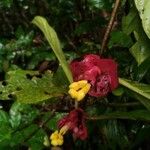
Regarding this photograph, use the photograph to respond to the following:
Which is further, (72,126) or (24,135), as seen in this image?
(24,135)

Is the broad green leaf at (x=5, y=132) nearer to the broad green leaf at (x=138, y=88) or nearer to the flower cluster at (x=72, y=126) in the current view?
the flower cluster at (x=72, y=126)

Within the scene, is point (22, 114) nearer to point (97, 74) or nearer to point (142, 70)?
point (142, 70)

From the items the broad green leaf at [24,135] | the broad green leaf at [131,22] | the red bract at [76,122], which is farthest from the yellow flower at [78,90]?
the broad green leaf at [24,135]

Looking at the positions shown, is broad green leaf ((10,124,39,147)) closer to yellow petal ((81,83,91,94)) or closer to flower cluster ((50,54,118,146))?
flower cluster ((50,54,118,146))

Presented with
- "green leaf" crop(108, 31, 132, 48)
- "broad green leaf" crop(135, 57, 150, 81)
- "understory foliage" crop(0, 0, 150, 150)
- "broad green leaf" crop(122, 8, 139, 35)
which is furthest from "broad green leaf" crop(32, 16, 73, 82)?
"green leaf" crop(108, 31, 132, 48)

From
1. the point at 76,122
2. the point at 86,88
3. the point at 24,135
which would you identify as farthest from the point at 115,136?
the point at 86,88

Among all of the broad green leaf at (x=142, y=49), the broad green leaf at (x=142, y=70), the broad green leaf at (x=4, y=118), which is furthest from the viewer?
the broad green leaf at (x=4, y=118)

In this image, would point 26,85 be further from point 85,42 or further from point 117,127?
point 85,42

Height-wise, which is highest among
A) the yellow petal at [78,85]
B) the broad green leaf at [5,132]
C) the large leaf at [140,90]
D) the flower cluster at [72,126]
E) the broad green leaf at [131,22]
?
the broad green leaf at [131,22]
